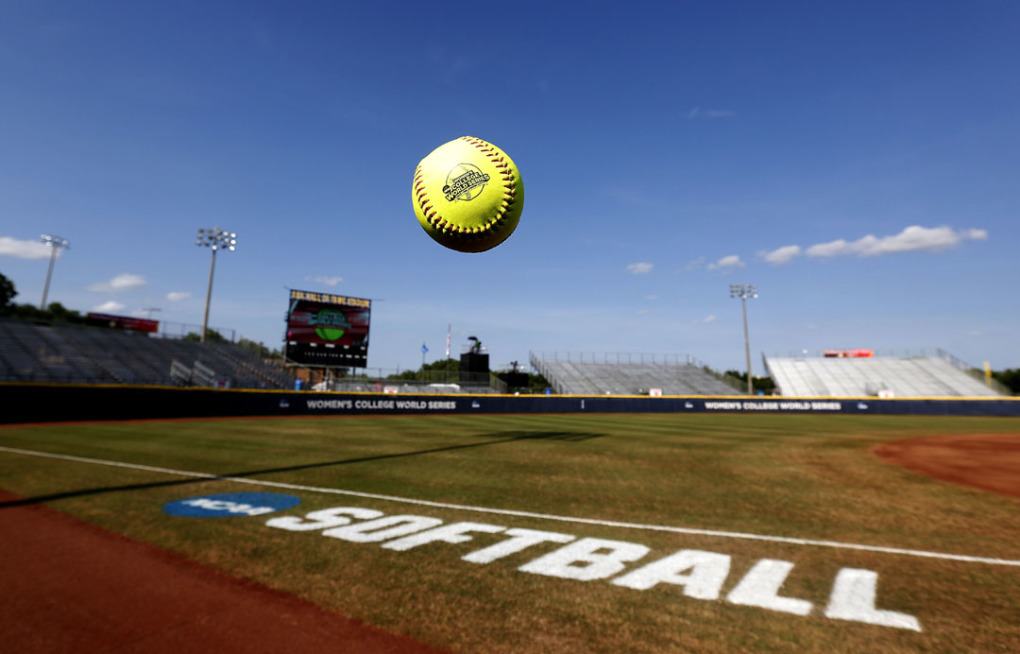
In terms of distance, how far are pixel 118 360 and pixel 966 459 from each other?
36737 millimetres

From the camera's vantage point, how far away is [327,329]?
34219mm

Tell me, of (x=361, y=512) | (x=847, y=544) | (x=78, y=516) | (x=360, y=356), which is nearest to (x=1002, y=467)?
(x=847, y=544)

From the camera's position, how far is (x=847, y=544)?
440 centimetres

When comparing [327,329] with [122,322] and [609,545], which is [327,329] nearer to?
[122,322]

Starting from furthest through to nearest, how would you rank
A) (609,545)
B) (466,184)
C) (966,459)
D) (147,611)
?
(966,459)
(466,184)
(609,545)
(147,611)

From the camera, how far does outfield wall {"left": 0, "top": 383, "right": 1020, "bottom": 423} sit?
17.3 metres

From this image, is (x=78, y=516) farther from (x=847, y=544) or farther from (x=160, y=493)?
(x=847, y=544)

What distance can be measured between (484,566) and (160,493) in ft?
15.2

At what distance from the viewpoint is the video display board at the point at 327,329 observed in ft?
109

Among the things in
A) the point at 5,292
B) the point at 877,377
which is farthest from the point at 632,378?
the point at 5,292

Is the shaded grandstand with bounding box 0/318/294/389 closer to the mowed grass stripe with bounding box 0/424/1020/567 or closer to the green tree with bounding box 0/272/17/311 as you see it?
the mowed grass stripe with bounding box 0/424/1020/567

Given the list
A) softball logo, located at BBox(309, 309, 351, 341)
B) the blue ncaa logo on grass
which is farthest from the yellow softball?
softball logo, located at BBox(309, 309, 351, 341)

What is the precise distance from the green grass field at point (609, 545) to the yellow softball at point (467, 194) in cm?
295

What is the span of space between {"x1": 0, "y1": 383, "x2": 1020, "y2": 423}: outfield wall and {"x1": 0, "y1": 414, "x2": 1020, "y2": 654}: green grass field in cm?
1043
